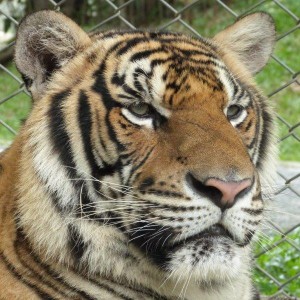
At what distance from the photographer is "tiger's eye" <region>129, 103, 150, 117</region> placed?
2.84 metres

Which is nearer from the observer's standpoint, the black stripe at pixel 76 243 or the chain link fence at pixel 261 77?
the black stripe at pixel 76 243

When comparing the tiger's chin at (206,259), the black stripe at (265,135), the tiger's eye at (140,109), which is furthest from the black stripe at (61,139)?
the black stripe at (265,135)

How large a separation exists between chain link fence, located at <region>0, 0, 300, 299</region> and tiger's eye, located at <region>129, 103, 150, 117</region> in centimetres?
59

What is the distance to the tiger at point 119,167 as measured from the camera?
2.67 m

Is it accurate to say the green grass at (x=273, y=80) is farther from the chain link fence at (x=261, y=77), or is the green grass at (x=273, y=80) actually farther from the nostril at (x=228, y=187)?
the nostril at (x=228, y=187)

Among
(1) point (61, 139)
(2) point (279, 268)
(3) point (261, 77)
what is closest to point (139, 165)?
(1) point (61, 139)

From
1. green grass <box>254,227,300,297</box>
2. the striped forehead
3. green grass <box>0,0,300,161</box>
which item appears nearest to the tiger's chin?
the striped forehead

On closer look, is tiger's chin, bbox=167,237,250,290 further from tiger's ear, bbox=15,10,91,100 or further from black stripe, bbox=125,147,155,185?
tiger's ear, bbox=15,10,91,100

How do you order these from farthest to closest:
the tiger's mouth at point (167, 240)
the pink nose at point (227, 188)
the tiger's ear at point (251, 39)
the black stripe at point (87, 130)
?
the tiger's ear at point (251, 39) < the black stripe at point (87, 130) < the tiger's mouth at point (167, 240) < the pink nose at point (227, 188)

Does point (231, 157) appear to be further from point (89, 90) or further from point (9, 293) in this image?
point (9, 293)

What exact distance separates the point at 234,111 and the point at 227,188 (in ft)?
1.67

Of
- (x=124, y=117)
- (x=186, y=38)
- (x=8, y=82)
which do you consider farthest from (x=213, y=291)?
(x=8, y=82)

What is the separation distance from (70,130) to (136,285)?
560 millimetres

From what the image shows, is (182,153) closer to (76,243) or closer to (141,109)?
(141,109)
